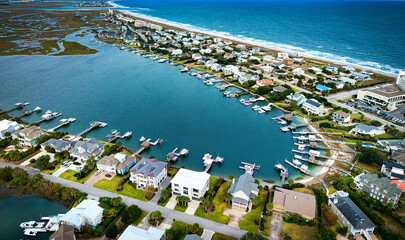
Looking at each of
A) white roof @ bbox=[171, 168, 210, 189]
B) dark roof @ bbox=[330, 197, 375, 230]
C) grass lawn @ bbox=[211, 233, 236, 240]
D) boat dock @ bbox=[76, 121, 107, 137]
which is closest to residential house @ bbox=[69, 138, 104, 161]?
boat dock @ bbox=[76, 121, 107, 137]

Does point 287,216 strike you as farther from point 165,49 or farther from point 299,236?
point 165,49

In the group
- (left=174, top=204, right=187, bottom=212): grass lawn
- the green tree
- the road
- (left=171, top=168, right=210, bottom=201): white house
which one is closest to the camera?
the green tree

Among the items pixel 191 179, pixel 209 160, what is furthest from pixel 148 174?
pixel 209 160

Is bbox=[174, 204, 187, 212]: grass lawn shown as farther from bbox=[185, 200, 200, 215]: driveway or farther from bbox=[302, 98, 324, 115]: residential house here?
bbox=[302, 98, 324, 115]: residential house

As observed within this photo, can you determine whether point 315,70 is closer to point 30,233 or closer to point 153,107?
point 153,107

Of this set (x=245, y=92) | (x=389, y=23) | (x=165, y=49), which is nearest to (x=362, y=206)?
(x=245, y=92)

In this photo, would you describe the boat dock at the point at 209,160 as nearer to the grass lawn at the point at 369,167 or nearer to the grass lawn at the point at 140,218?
the grass lawn at the point at 140,218
